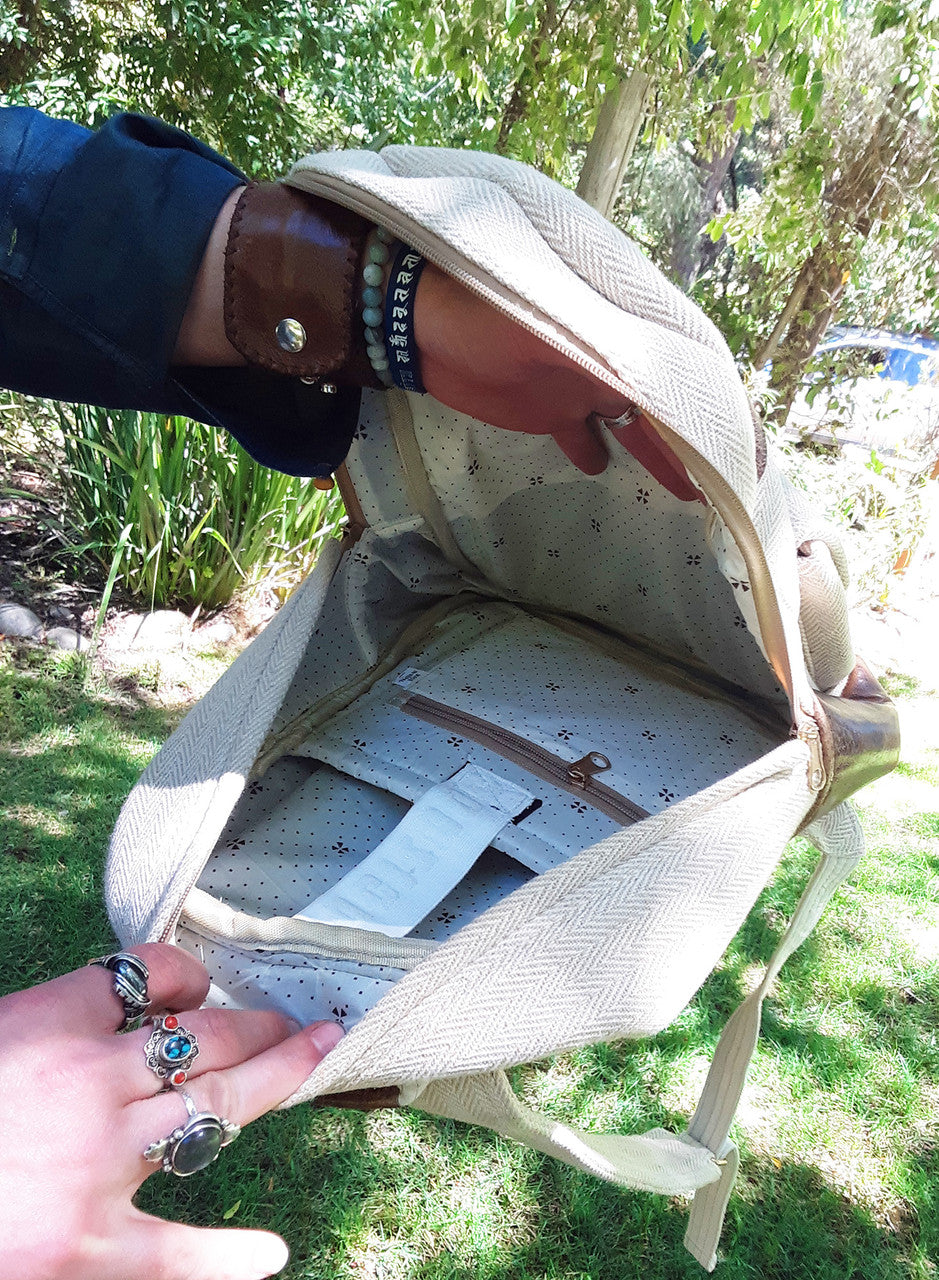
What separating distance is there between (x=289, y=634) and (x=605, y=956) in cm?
49

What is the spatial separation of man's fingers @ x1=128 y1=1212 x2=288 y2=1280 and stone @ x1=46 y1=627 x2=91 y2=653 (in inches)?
90.3

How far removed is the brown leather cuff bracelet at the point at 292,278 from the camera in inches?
29.2

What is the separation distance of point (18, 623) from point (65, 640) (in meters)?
0.14

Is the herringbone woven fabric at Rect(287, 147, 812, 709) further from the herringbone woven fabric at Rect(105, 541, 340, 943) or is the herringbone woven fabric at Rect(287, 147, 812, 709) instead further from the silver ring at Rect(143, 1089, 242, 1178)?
the silver ring at Rect(143, 1089, 242, 1178)

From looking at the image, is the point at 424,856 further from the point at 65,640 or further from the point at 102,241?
the point at 65,640

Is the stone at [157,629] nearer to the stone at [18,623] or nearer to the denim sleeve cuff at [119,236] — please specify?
the stone at [18,623]

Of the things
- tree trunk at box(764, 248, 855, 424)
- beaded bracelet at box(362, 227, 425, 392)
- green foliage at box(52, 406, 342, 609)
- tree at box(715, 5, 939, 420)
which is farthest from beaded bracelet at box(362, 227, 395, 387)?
tree trunk at box(764, 248, 855, 424)

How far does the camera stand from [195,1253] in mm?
547

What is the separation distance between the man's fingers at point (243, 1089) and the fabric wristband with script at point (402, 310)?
584mm

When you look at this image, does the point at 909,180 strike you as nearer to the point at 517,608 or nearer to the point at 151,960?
the point at 517,608

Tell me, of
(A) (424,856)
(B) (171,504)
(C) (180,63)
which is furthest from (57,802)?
(C) (180,63)

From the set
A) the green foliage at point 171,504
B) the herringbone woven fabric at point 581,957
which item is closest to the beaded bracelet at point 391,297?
the herringbone woven fabric at point 581,957

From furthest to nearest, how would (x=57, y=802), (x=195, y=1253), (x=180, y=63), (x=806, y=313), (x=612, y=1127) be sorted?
(x=806, y=313), (x=180, y=63), (x=57, y=802), (x=612, y=1127), (x=195, y=1253)

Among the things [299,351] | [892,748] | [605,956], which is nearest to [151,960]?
[605,956]
